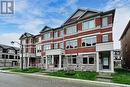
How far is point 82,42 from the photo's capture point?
113 feet

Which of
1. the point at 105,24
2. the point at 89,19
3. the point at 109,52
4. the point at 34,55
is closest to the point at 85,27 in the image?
the point at 89,19

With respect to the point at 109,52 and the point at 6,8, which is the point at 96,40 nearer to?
the point at 109,52

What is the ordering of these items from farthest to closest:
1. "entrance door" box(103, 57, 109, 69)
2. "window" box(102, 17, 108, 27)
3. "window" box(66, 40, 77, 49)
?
"window" box(66, 40, 77, 49)
"window" box(102, 17, 108, 27)
"entrance door" box(103, 57, 109, 69)

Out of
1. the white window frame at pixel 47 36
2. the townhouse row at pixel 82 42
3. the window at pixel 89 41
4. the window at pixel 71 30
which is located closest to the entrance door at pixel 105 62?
the townhouse row at pixel 82 42

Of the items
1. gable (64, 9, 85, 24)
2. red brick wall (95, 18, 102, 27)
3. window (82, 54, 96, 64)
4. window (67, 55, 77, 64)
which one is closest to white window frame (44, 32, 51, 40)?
gable (64, 9, 85, 24)

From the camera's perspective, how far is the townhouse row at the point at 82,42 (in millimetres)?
30422

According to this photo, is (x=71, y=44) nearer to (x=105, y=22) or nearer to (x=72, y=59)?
(x=72, y=59)

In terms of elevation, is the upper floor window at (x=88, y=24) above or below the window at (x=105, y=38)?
above

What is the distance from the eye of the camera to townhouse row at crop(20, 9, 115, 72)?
99.8 feet

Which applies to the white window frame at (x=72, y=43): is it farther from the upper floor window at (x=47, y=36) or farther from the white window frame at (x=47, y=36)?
the upper floor window at (x=47, y=36)

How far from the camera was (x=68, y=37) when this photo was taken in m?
37.9

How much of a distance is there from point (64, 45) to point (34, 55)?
1631 centimetres

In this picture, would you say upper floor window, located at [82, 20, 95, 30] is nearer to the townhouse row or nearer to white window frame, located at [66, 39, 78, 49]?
the townhouse row

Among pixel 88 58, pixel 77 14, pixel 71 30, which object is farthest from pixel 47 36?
pixel 88 58
